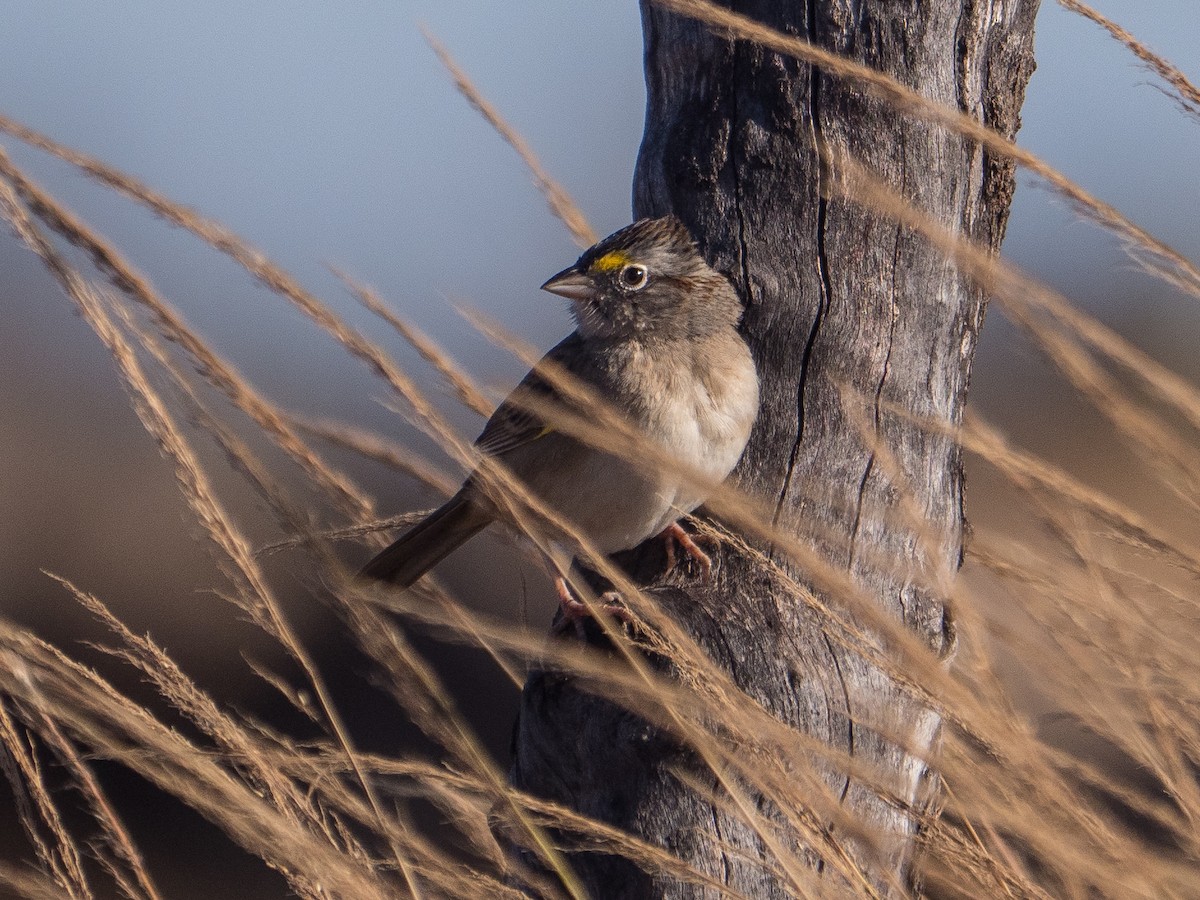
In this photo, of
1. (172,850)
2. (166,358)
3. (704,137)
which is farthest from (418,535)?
(172,850)

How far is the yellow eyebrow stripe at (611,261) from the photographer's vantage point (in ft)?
12.0

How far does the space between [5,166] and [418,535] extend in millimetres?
2321

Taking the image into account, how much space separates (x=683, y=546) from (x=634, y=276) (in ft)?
2.61

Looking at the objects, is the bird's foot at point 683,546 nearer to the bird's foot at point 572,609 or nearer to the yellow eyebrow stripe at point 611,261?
the bird's foot at point 572,609

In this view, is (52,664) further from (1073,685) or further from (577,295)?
(577,295)

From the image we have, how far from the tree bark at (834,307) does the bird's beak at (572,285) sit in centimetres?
56

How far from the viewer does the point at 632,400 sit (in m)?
3.48

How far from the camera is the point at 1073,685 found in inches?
73.4

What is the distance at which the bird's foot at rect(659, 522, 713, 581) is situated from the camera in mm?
3146

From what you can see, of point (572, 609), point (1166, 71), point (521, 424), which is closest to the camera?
point (1166, 71)

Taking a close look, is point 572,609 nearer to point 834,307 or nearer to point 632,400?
point 632,400

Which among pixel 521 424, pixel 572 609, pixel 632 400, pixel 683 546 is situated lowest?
pixel 572 609

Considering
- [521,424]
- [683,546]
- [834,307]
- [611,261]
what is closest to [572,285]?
[611,261]

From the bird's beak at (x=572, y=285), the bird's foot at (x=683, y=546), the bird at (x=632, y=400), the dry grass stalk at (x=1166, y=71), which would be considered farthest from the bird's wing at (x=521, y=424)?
the dry grass stalk at (x=1166, y=71)
